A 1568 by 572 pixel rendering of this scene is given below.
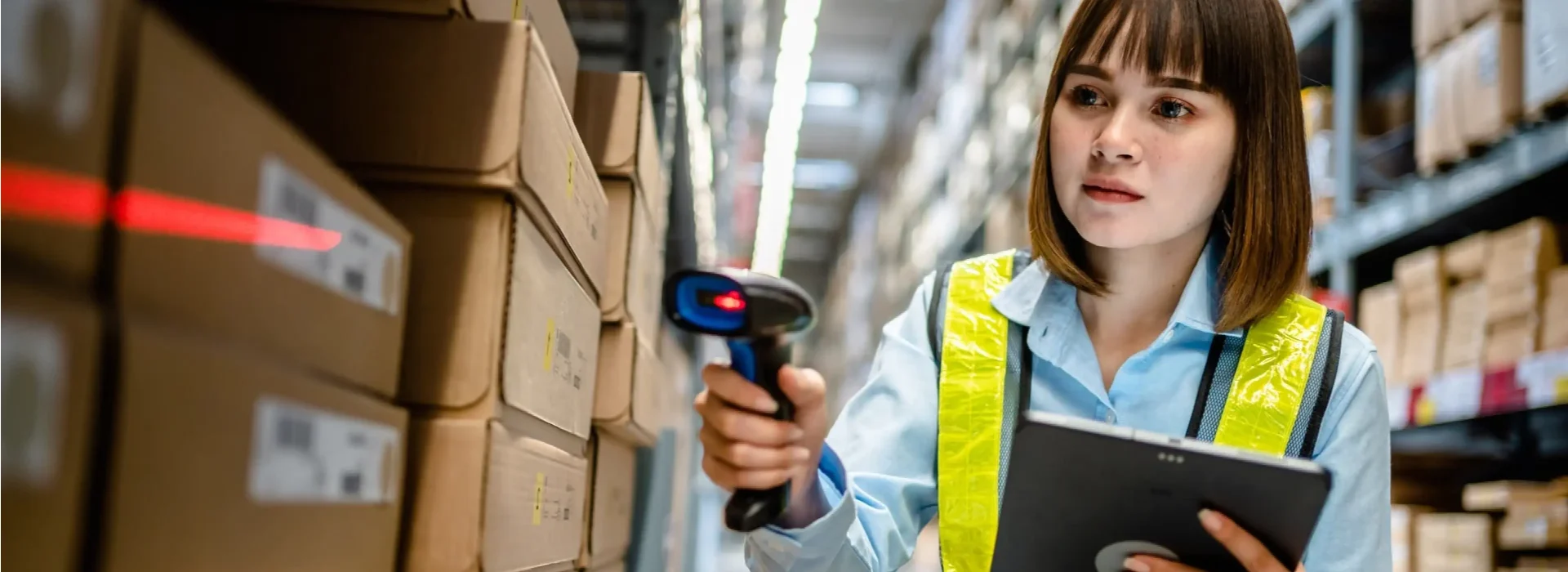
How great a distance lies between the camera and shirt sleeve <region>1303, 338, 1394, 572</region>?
1.21 m

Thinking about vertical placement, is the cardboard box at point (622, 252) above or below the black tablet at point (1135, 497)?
above

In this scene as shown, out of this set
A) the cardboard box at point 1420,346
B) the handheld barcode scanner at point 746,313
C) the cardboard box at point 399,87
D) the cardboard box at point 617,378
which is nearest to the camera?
the handheld barcode scanner at point 746,313

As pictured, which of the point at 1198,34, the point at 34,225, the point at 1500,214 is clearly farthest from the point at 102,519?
the point at 1500,214

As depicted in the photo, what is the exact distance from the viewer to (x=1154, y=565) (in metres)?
1.05

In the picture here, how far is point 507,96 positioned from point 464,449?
11.8 inches

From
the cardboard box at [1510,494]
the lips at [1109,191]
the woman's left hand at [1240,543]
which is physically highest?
the lips at [1109,191]

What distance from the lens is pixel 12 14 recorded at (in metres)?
0.42

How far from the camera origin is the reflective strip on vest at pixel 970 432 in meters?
1.27

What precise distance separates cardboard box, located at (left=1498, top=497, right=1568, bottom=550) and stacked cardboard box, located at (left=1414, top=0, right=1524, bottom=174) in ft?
2.15

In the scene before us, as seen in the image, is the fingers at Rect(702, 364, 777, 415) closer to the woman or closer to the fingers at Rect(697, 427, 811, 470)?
the fingers at Rect(697, 427, 811, 470)

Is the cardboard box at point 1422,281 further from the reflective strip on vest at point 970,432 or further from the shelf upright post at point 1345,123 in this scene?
the reflective strip on vest at point 970,432

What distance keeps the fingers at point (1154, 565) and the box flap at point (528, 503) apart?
0.57 m

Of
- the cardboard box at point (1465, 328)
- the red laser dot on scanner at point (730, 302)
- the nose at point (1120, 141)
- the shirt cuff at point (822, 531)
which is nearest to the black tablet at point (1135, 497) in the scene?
the shirt cuff at point (822, 531)

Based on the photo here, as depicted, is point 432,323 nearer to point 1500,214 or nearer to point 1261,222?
point 1261,222
